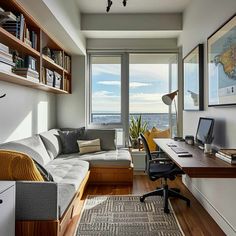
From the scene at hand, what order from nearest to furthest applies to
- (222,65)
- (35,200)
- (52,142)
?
(35,200) → (222,65) → (52,142)

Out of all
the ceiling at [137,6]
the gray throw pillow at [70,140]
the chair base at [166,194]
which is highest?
the ceiling at [137,6]

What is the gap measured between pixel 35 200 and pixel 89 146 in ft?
8.39

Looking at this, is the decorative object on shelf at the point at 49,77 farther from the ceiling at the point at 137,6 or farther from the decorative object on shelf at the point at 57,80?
the ceiling at the point at 137,6

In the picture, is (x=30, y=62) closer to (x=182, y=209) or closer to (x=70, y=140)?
(x=70, y=140)

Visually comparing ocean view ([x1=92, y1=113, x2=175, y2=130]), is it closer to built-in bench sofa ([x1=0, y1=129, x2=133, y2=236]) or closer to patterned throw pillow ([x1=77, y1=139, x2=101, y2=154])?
built-in bench sofa ([x1=0, y1=129, x2=133, y2=236])

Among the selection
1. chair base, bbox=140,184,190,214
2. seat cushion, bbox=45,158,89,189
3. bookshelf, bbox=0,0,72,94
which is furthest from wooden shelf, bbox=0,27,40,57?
chair base, bbox=140,184,190,214

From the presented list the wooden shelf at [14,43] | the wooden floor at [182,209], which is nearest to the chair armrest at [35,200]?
the wooden floor at [182,209]

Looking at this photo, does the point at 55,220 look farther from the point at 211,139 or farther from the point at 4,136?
the point at 211,139

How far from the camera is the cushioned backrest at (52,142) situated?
12.8 ft

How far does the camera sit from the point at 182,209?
3.23 m

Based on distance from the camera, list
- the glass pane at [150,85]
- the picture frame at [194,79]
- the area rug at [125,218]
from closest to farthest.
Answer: the area rug at [125,218] → the picture frame at [194,79] → the glass pane at [150,85]

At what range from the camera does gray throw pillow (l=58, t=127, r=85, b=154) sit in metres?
4.57

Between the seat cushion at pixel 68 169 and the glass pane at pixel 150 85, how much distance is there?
6.07 feet

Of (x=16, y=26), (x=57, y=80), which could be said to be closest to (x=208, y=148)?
(x=16, y=26)
